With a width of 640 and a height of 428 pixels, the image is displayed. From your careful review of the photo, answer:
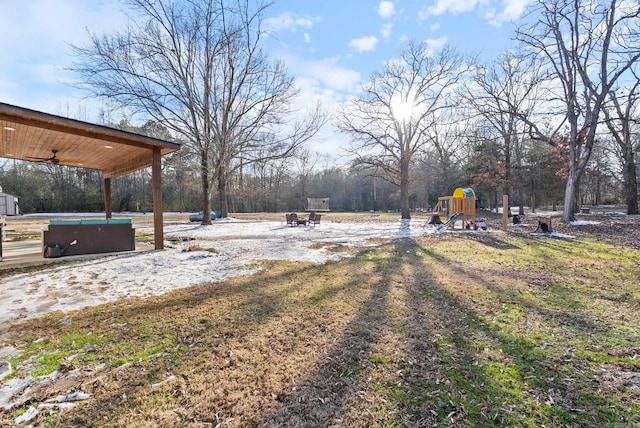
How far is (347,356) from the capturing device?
2711 millimetres

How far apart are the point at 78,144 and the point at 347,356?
9.50 metres

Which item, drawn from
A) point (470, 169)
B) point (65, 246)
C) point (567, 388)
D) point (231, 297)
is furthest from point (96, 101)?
point (470, 169)

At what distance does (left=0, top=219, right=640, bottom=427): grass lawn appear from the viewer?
1.99 meters

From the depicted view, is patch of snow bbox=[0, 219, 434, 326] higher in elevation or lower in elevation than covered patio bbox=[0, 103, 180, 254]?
lower

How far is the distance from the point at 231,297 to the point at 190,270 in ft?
7.03

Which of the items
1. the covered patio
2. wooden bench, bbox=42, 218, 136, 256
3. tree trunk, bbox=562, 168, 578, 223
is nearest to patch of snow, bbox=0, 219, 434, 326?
wooden bench, bbox=42, 218, 136, 256

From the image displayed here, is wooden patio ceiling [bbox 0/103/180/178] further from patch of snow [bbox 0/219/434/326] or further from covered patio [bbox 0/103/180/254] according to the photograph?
patch of snow [bbox 0/219/434/326]

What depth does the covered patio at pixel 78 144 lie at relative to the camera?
20.7 ft

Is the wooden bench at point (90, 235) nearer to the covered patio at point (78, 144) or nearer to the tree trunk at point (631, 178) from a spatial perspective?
the covered patio at point (78, 144)

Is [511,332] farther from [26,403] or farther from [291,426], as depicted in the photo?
[26,403]

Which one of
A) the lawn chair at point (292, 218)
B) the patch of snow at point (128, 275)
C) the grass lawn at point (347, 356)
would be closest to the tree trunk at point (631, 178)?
the grass lawn at point (347, 356)

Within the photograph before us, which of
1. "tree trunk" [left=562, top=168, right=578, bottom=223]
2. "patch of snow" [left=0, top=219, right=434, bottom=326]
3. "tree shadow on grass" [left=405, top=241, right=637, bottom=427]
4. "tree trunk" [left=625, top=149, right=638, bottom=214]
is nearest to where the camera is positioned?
"tree shadow on grass" [left=405, top=241, right=637, bottom=427]

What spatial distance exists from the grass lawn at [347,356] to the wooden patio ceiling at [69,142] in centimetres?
470

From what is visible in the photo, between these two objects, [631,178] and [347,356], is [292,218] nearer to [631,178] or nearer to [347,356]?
[347,356]
